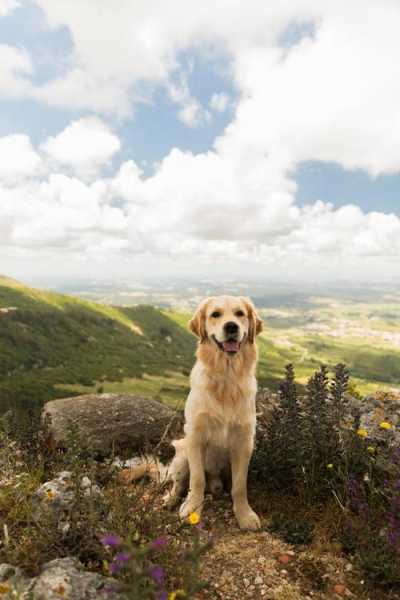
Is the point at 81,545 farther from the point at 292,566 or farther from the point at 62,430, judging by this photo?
the point at 62,430

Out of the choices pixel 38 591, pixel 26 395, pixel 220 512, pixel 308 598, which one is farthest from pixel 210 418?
pixel 26 395

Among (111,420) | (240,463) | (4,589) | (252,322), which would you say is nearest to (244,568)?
(240,463)

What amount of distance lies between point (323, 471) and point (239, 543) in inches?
64.6

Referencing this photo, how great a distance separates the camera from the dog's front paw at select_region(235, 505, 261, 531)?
4.86 meters

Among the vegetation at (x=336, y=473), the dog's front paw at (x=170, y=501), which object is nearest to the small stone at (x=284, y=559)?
the vegetation at (x=336, y=473)

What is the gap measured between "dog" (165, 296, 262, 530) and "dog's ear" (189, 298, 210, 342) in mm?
151

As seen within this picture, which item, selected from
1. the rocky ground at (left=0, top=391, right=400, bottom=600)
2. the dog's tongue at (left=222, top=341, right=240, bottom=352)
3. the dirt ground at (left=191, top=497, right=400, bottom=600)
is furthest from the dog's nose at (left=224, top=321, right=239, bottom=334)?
the dirt ground at (left=191, top=497, right=400, bottom=600)

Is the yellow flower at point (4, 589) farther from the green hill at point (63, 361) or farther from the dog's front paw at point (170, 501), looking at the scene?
the green hill at point (63, 361)

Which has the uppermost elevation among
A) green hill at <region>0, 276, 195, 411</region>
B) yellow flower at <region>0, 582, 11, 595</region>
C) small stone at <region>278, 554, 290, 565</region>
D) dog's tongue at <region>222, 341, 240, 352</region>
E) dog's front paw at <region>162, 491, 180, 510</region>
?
dog's tongue at <region>222, 341, 240, 352</region>

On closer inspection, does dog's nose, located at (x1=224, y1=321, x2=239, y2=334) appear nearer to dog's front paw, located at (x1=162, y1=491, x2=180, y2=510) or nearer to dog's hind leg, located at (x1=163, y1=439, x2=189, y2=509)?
dog's hind leg, located at (x1=163, y1=439, x2=189, y2=509)

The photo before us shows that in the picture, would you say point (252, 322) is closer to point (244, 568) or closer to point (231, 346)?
point (231, 346)

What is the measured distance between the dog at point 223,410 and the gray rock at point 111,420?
2971mm

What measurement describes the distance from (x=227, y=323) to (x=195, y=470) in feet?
7.37

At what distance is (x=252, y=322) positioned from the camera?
589 centimetres
